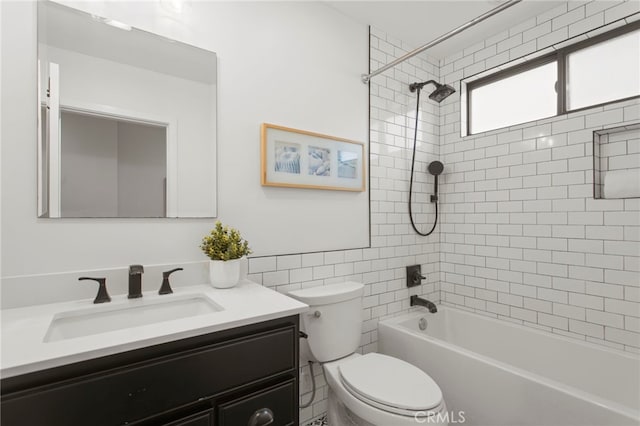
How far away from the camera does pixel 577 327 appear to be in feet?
6.23

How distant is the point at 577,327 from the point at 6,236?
292 centimetres

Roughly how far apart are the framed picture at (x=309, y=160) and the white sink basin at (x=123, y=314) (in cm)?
72

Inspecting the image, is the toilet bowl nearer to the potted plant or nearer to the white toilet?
the white toilet

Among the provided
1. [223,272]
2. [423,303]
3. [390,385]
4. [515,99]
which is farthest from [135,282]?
[515,99]

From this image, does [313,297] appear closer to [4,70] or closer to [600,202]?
[4,70]

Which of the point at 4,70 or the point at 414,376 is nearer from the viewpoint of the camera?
the point at 4,70

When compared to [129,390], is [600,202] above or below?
above

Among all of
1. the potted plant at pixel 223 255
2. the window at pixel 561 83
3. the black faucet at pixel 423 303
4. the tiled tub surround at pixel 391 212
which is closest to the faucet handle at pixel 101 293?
the potted plant at pixel 223 255

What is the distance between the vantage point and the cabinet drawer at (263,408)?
960mm

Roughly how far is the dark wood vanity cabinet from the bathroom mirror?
0.70 m

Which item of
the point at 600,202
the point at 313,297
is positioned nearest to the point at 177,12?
the point at 313,297

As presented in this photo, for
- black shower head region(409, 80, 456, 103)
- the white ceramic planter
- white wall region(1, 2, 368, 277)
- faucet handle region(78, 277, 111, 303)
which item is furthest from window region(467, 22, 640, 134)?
faucet handle region(78, 277, 111, 303)

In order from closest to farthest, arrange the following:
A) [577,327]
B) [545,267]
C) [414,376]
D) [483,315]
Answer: [414,376] < [577,327] < [545,267] < [483,315]

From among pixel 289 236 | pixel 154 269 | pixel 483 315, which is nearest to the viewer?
pixel 154 269
